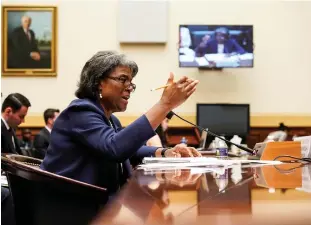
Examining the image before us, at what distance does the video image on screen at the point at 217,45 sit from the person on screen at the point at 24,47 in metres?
2.13

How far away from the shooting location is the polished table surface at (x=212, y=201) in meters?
0.70

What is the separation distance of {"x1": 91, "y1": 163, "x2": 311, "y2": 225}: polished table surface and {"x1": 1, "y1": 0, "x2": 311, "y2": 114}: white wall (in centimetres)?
559

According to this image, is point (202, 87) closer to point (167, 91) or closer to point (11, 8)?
point (11, 8)

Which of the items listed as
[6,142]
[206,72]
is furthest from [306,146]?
[206,72]

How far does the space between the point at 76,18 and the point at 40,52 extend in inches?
28.5

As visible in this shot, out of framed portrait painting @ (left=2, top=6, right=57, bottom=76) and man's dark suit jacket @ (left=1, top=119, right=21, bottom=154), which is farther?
framed portrait painting @ (left=2, top=6, right=57, bottom=76)

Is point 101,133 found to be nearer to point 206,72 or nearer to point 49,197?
point 49,197

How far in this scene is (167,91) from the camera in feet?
5.38

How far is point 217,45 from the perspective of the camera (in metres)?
6.59

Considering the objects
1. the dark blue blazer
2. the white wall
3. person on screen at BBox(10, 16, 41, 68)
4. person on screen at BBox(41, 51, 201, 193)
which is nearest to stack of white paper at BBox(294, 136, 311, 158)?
person on screen at BBox(41, 51, 201, 193)

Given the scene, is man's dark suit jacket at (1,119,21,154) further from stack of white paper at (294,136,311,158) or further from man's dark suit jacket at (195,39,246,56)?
man's dark suit jacket at (195,39,246,56)

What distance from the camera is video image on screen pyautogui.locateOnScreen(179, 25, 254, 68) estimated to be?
21.6 feet

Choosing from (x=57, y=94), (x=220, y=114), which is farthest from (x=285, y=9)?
(x=57, y=94)

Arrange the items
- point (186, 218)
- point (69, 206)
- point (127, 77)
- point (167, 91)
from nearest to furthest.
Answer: point (186, 218) → point (69, 206) → point (167, 91) → point (127, 77)
